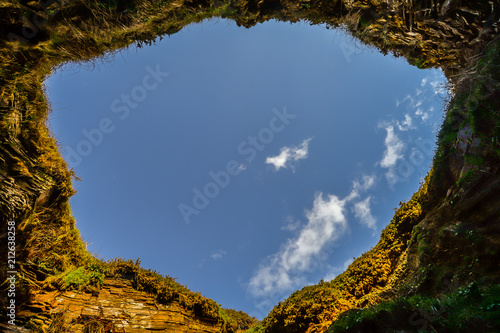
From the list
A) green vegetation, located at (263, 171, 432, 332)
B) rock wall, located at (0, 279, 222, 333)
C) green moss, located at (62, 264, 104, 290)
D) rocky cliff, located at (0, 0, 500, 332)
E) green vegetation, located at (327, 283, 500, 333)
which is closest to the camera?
green vegetation, located at (327, 283, 500, 333)

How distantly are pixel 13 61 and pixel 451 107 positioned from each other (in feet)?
40.0

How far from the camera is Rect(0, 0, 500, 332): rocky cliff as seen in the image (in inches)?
216

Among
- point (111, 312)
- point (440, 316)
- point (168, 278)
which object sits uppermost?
point (168, 278)

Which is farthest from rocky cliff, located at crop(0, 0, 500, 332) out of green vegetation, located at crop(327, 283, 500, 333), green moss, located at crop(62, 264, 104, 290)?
green vegetation, located at crop(327, 283, 500, 333)

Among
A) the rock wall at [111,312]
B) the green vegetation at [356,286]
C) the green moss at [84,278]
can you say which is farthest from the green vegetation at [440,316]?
the green moss at [84,278]

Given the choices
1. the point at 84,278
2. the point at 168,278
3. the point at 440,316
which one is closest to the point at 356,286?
the point at 440,316

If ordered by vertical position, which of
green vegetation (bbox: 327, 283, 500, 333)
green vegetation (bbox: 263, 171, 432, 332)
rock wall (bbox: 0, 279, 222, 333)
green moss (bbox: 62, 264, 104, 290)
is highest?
green moss (bbox: 62, 264, 104, 290)

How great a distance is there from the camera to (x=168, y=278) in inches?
366

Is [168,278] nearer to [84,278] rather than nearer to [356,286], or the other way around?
[84,278]

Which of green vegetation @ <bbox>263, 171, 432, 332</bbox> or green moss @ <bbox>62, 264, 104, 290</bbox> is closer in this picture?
green vegetation @ <bbox>263, 171, 432, 332</bbox>

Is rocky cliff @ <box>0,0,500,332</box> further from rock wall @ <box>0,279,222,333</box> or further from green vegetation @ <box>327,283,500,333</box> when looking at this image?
green vegetation @ <box>327,283,500,333</box>

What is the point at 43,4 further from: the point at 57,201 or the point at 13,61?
the point at 57,201

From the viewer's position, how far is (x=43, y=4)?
5551 mm

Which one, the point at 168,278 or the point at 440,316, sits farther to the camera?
the point at 168,278
